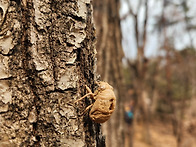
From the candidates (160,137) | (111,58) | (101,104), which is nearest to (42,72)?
(101,104)

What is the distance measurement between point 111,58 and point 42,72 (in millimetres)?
2109

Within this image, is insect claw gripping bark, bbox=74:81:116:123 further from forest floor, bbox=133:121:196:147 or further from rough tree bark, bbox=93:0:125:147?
forest floor, bbox=133:121:196:147

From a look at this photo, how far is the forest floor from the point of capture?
10430 millimetres

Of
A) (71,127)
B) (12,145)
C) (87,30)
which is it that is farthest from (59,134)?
(87,30)

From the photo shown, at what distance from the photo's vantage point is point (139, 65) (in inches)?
269

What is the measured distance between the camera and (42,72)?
3.22 feet

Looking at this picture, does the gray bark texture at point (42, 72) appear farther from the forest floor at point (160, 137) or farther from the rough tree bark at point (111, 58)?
the forest floor at point (160, 137)

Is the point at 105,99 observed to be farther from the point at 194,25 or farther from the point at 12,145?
the point at 194,25

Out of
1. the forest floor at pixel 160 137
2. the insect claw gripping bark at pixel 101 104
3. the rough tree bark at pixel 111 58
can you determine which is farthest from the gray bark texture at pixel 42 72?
the forest floor at pixel 160 137

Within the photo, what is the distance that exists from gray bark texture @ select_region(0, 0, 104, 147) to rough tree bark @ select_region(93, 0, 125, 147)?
6.23 ft

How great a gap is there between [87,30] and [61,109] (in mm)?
468

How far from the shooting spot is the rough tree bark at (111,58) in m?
2.96

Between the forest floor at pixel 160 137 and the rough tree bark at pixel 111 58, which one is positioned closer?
the rough tree bark at pixel 111 58

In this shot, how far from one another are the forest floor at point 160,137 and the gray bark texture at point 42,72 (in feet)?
27.0
